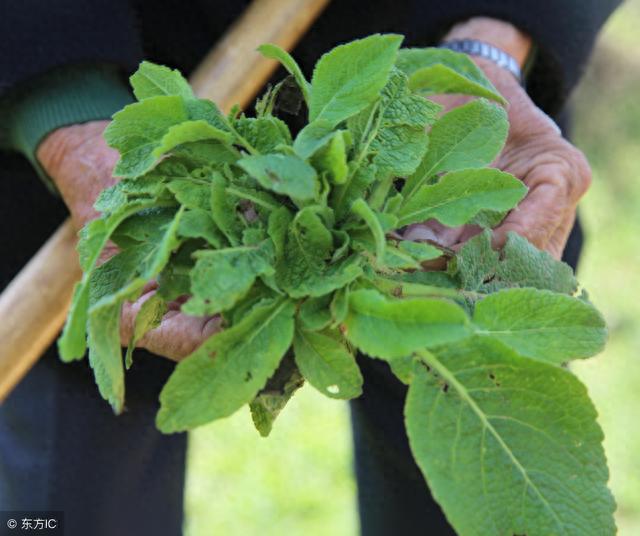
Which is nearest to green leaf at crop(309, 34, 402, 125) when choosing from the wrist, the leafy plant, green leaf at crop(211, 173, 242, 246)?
the leafy plant

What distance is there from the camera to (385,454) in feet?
4.21

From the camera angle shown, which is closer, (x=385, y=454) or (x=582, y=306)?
(x=582, y=306)

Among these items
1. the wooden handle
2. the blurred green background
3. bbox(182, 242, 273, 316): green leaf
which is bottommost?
the blurred green background

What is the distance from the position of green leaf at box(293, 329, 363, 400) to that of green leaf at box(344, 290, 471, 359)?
0.03m

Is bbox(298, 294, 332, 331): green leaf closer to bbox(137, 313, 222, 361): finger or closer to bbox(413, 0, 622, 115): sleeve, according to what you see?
bbox(137, 313, 222, 361): finger

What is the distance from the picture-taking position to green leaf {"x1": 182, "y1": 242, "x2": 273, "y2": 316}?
57 cm

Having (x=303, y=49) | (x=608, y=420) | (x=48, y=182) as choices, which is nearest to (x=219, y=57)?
(x=303, y=49)

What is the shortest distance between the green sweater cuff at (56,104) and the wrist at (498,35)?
467 mm

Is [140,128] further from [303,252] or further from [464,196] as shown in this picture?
[464,196]

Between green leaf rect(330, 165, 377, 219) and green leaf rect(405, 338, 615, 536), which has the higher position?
green leaf rect(330, 165, 377, 219)

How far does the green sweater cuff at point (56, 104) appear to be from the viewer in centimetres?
99

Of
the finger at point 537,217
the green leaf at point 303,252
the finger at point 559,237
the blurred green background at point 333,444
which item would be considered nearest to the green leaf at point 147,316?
the green leaf at point 303,252

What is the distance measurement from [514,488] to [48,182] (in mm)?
680

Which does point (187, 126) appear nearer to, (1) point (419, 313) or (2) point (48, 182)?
(1) point (419, 313)
